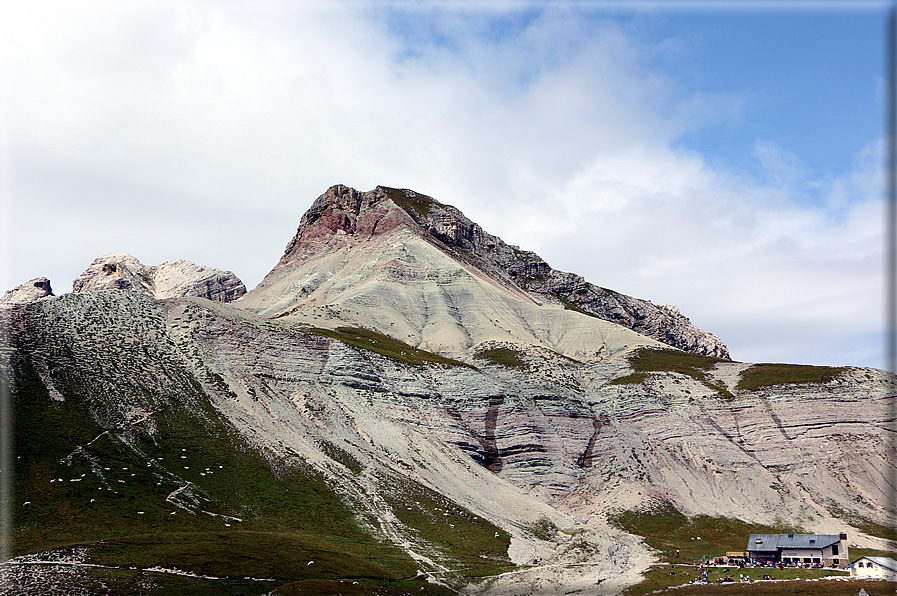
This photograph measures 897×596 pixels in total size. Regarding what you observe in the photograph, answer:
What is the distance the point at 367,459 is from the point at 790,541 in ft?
236

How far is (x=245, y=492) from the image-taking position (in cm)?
11525

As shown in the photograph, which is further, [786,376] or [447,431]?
[786,376]

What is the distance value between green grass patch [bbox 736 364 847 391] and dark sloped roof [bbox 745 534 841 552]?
75484 millimetres

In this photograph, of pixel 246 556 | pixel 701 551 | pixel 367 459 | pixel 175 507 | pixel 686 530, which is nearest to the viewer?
pixel 246 556

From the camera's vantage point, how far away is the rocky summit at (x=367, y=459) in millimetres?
92688

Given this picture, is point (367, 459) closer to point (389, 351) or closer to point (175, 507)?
point (175, 507)

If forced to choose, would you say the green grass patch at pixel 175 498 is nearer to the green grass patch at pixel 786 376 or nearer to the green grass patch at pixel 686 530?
the green grass patch at pixel 686 530

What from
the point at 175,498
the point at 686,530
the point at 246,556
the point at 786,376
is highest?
the point at 786,376

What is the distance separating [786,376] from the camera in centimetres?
18875

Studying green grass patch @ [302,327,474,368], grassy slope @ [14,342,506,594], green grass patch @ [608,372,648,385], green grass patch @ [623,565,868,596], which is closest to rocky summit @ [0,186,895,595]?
grassy slope @ [14,342,506,594]

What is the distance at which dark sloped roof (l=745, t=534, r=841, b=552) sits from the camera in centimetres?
11106

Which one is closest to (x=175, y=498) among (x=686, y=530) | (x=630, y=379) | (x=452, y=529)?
(x=452, y=529)

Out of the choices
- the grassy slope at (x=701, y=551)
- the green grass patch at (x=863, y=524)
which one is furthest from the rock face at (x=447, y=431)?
the grassy slope at (x=701, y=551)

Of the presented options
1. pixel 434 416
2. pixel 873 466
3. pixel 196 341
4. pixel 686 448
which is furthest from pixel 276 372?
pixel 873 466
